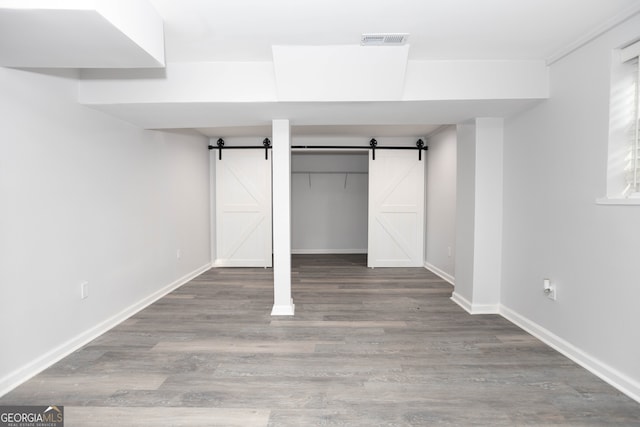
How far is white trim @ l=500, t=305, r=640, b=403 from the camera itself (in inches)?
78.6

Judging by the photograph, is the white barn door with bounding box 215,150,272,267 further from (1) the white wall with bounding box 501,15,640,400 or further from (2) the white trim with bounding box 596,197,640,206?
(2) the white trim with bounding box 596,197,640,206

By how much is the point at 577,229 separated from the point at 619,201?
410 mm

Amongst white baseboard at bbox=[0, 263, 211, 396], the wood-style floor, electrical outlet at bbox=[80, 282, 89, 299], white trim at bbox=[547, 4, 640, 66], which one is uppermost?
white trim at bbox=[547, 4, 640, 66]

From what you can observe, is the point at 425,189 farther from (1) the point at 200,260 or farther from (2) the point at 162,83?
(2) the point at 162,83

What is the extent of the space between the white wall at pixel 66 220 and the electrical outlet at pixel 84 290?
1.7 inches

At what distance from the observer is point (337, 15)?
6.73 ft

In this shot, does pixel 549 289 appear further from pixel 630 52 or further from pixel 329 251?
pixel 329 251

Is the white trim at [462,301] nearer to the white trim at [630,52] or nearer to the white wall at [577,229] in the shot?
the white wall at [577,229]

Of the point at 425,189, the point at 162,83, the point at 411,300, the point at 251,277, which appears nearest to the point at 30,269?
the point at 162,83

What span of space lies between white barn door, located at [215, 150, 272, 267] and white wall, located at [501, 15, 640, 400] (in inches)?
146

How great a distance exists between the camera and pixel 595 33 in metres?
2.22

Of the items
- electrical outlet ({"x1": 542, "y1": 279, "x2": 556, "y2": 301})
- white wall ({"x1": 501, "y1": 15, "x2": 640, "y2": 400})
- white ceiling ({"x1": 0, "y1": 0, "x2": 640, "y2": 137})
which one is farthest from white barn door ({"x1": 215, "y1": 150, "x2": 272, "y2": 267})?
electrical outlet ({"x1": 542, "y1": 279, "x2": 556, "y2": 301})

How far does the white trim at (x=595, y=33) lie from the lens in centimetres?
198

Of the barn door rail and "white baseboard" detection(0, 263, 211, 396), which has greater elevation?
the barn door rail
